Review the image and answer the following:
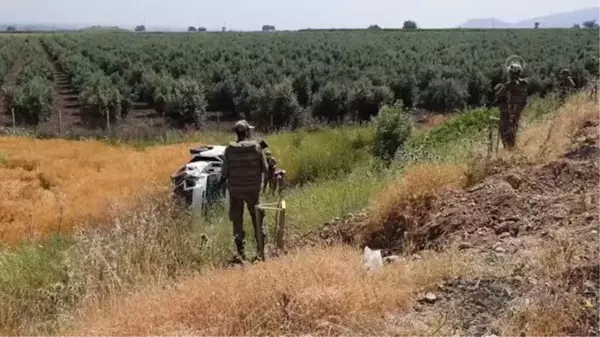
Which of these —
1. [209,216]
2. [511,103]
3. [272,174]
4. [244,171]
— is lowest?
[209,216]

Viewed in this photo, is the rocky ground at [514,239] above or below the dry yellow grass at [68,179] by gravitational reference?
above

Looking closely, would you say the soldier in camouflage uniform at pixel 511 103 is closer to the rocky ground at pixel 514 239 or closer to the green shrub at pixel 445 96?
the rocky ground at pixel 514 239

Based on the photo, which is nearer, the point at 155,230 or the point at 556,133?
the point at 155,230

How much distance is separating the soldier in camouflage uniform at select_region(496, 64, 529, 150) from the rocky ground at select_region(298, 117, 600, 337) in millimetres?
942

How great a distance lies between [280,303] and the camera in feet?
17.0

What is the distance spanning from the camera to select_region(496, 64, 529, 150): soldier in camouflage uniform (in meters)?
9.88

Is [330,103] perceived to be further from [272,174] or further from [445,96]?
[272,174]

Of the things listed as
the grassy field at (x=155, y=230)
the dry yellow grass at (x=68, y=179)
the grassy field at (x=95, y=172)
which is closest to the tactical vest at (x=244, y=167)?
the grassy field at (x=155, y=230)

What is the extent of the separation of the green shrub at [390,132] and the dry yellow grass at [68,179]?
5.20 metres

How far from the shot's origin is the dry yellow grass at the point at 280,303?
496 cm

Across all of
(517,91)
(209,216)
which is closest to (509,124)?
(517,91)

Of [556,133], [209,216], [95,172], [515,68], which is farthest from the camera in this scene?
[95,172]

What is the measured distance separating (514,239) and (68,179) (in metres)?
12.8

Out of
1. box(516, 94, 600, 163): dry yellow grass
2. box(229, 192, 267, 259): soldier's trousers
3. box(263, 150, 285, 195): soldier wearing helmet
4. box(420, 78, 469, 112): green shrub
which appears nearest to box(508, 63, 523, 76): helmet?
box(516, 94, 600, 163): dry yellow grass
